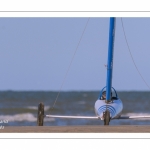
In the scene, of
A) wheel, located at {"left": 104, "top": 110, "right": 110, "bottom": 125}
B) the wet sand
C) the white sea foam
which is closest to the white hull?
wheel, located at {"left": 104, "top": 110, "right": 110, "bottom": 125}

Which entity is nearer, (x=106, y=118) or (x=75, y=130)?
(x=75, y=130)

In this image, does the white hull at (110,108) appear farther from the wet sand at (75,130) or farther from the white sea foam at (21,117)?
the white sea foam at (21,117)

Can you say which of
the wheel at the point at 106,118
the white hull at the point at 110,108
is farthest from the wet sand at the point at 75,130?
the white hull at the point at 110,108

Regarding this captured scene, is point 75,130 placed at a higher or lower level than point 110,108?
lower

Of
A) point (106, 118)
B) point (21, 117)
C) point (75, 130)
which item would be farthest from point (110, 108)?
point (21, 117)

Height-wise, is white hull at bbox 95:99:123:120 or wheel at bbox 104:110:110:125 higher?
white hull at bbox 95:99:123:120

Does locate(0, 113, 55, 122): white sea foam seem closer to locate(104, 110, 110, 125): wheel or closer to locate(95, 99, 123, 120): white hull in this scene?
locate(95, 99, 123, 120): white hull

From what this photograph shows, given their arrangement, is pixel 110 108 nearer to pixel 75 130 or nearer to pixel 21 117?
pixel 75 130

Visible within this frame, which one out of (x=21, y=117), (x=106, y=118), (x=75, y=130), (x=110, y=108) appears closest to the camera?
(x=75, y=130)

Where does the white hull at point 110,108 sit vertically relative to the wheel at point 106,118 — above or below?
above

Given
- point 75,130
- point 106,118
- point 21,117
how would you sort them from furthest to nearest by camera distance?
point 21,117, point 106,118, point 75,130

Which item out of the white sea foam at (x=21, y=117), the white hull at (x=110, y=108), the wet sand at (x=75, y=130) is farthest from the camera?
the white sea foam at (x=21, y=117)
